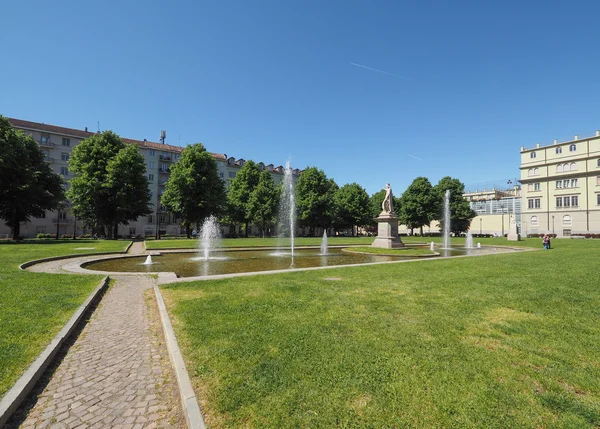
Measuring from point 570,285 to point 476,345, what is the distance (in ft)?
23.1

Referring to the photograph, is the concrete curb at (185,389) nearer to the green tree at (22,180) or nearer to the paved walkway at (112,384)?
the paved walkway at (112,384)

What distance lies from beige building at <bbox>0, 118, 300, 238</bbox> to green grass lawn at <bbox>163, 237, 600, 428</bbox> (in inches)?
2216

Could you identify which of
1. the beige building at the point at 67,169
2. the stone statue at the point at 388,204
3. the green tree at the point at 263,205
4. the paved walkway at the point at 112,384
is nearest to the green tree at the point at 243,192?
the green tree at the point at 263,205

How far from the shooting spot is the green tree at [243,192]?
61500 mm

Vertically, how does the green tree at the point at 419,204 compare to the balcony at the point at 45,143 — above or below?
below

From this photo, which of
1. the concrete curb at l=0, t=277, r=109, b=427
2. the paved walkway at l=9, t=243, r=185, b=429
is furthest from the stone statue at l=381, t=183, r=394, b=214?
the concrete curb at l=0, t=277, r=109, b=427

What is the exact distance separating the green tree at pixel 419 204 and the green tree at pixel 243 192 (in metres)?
34.4

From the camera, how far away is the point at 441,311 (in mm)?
6531

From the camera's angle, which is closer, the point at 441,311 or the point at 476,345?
the point at 476,345

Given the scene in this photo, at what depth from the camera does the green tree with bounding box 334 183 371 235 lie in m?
73.0

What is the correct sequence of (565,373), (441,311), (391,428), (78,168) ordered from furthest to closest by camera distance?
(78,168), (441,311), (565,373), (391,428)

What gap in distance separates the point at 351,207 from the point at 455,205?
22.9 metres

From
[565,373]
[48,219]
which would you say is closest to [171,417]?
[565,373]

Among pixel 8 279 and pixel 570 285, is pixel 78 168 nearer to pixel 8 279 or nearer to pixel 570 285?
pixel 8 279
